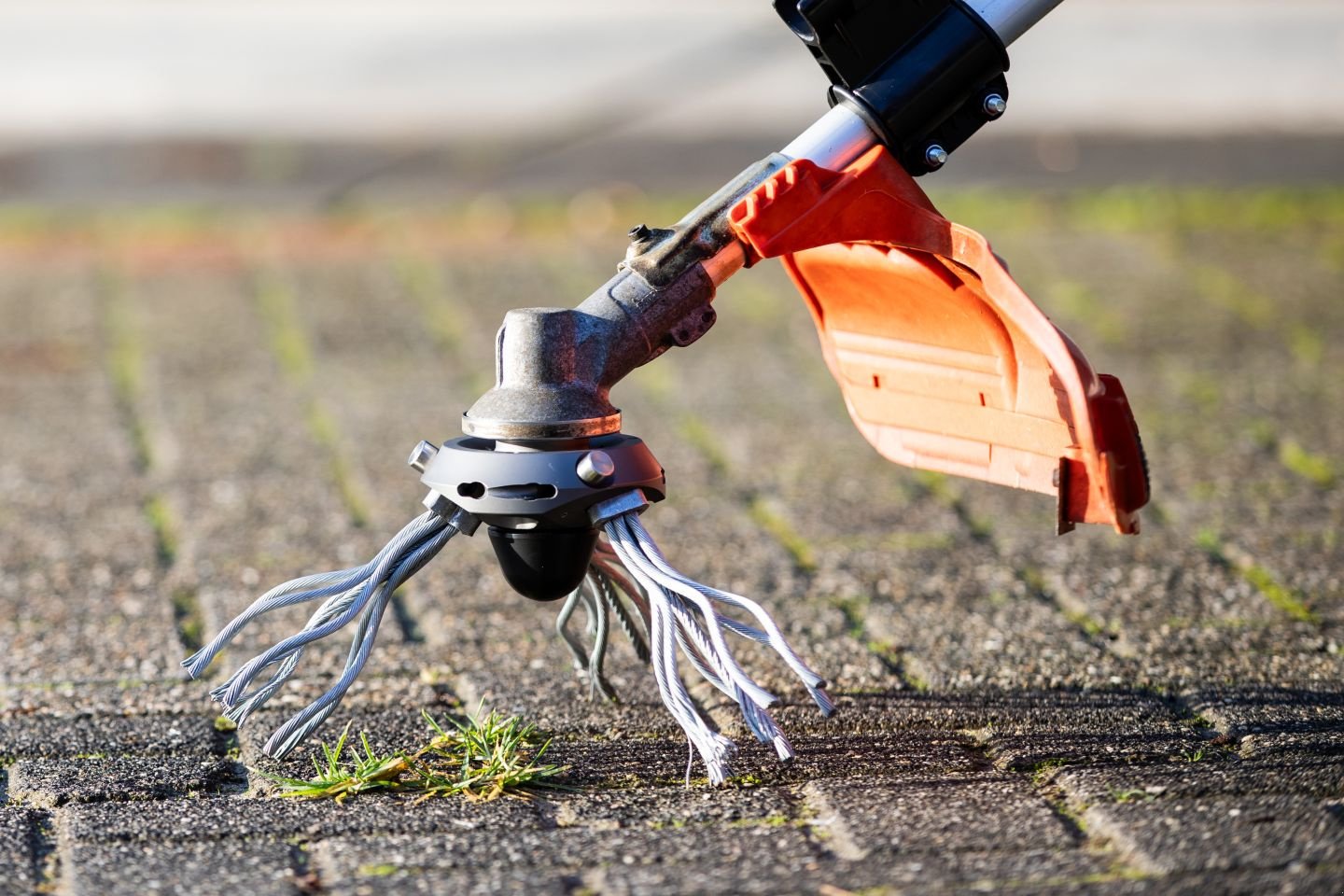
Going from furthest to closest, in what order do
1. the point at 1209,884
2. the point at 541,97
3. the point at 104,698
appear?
1. the point at 541,97
2. the point at 104,698
3. the point at 1209,884

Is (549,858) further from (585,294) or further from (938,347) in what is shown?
(585,294)

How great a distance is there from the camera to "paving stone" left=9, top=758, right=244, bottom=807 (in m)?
2.02

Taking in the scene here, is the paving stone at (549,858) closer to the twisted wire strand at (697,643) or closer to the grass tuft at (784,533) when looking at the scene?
the twisted wire strand at (697,643)

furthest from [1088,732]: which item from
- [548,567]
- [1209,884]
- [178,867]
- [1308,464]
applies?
[1308,464]

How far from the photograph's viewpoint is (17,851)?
1859mm

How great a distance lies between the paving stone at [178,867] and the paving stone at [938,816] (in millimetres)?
614

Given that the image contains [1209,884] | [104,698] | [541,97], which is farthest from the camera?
[541,97]

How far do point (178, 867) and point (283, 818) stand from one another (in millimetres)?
153

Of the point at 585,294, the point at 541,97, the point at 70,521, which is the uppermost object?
the point at 541,97

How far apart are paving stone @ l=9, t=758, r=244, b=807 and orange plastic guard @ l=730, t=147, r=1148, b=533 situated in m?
0.93

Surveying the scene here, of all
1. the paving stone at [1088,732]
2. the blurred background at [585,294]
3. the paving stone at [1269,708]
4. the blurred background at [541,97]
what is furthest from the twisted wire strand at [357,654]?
the blurred background at [541,97]

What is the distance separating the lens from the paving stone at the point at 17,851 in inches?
70.2

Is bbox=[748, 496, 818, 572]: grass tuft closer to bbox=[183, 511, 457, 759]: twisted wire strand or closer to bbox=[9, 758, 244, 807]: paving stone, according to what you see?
bbox=[183, 511, 457, 759]: twisted wire strand

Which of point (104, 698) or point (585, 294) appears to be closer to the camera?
point (104, 698)
